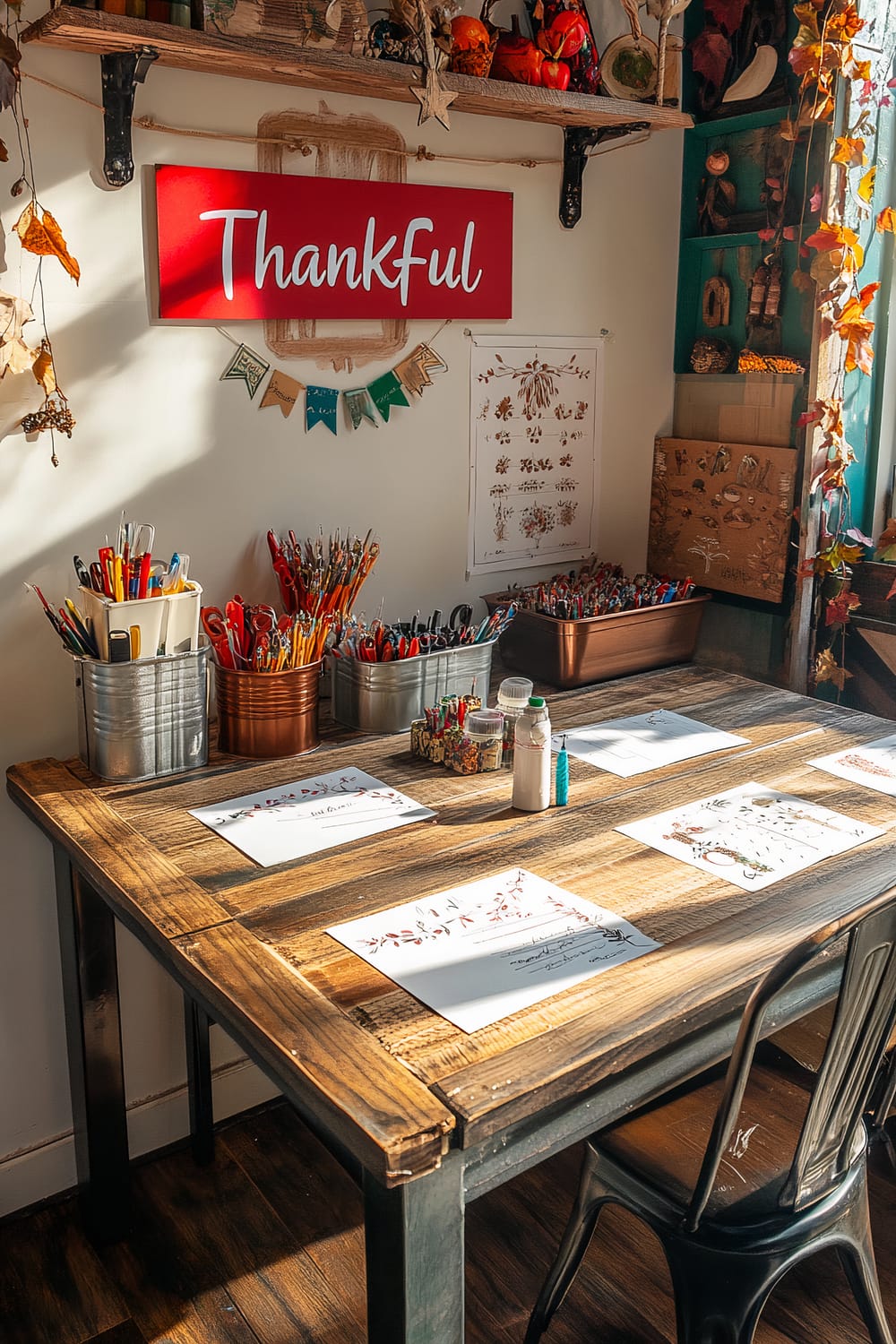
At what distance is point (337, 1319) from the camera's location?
1.82 meters

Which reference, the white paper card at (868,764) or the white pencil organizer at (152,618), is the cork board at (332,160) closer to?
the white pencil organizer at (152,618)

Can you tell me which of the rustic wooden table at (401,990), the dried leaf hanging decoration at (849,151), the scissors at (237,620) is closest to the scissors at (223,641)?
the scissors at (237,620)

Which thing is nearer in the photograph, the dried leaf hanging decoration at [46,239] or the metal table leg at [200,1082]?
the dried leaf hanging decoration at [46,239]

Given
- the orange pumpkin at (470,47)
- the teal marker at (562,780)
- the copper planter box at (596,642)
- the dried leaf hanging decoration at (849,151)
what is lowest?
the teal marker at (562,780)

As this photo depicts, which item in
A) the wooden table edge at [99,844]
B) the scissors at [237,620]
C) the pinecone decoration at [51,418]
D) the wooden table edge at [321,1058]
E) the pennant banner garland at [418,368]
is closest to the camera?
the wooden table edge at [321,1058]

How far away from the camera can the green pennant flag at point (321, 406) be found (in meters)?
2.11

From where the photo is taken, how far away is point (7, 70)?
158cm

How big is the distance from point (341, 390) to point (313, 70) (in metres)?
0.56

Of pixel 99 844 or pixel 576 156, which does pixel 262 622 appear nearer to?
pixel 99 844

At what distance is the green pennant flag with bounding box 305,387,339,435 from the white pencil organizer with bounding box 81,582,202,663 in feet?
1.55

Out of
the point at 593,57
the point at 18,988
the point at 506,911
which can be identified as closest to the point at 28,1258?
the point at 18,988

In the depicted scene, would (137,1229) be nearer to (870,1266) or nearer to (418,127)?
(870,1266)

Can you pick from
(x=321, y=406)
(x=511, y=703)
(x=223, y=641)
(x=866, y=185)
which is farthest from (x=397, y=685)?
(x=866, y=185)

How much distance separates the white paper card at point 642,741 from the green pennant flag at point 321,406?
746 mm
